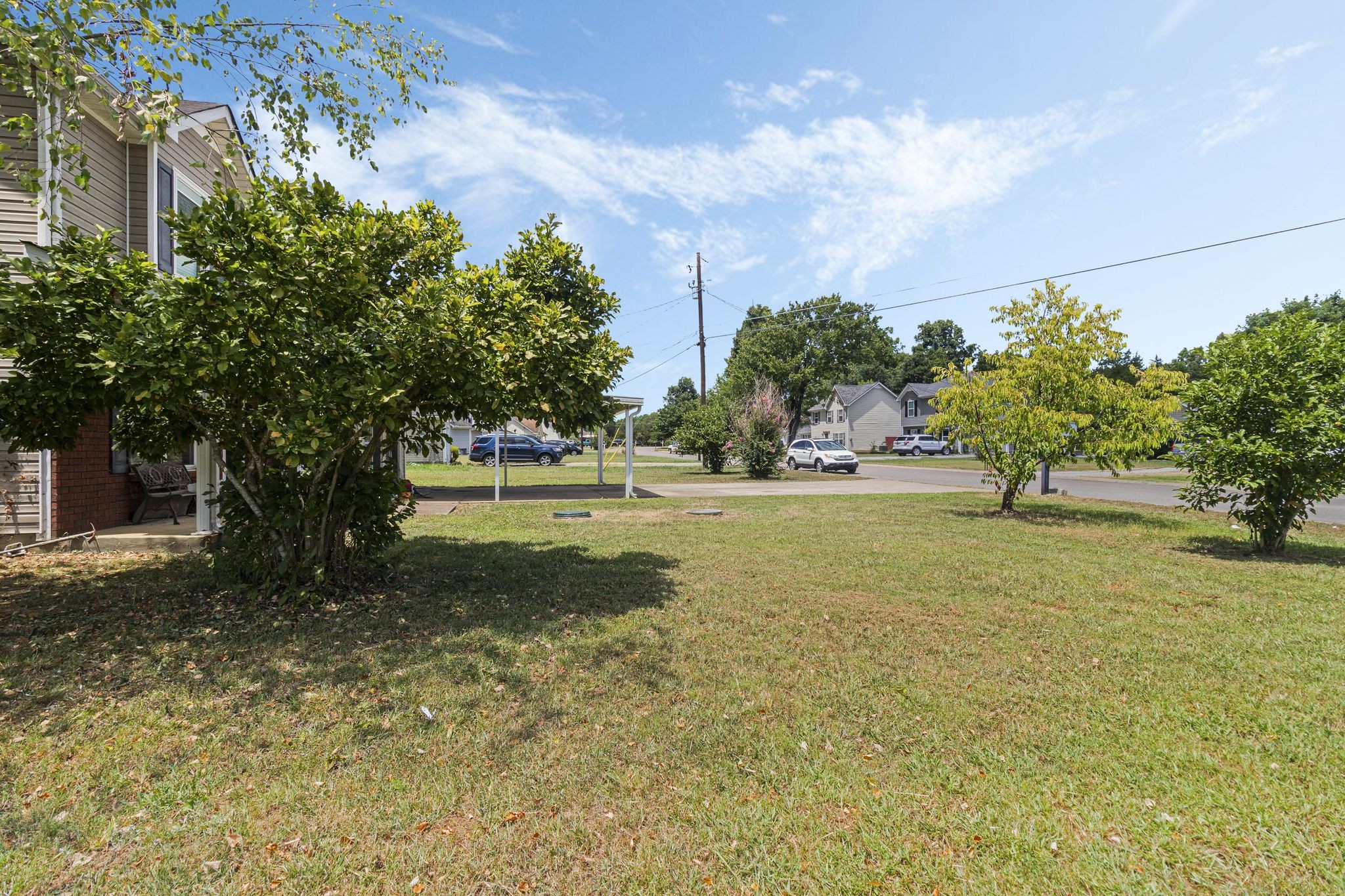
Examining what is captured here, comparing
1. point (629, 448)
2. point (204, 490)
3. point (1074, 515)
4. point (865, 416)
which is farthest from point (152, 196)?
point (865, 416)

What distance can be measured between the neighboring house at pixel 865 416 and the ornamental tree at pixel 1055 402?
47970mm

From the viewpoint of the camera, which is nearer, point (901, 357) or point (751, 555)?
point (751, 555)

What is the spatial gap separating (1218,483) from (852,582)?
5.47 m

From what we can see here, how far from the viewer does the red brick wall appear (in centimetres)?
763

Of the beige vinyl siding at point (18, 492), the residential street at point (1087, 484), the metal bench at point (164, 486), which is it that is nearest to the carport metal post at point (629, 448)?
the metal bench at point (164, 486)

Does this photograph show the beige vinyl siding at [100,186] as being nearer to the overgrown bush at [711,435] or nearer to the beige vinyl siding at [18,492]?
the beige vinyl siding at [18,492]

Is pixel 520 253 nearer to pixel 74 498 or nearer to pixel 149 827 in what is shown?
pixel 149 827

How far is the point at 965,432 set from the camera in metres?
12.4

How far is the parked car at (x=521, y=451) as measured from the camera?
3406 cm

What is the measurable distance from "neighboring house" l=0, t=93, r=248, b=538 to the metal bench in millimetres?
182

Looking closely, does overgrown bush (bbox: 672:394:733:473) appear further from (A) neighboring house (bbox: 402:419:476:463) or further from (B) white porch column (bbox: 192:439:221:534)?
(B) white porch column (bbox: 192:439:221:534)

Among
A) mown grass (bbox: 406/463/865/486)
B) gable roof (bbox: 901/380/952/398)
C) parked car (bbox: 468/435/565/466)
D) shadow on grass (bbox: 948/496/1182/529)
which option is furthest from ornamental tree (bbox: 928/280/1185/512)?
gable roof (bbox: 901/380/952/398)

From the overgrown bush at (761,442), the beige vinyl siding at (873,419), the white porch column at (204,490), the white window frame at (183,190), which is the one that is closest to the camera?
the white porch column at (204,490)

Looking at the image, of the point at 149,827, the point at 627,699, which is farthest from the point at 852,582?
the point at 149,827
